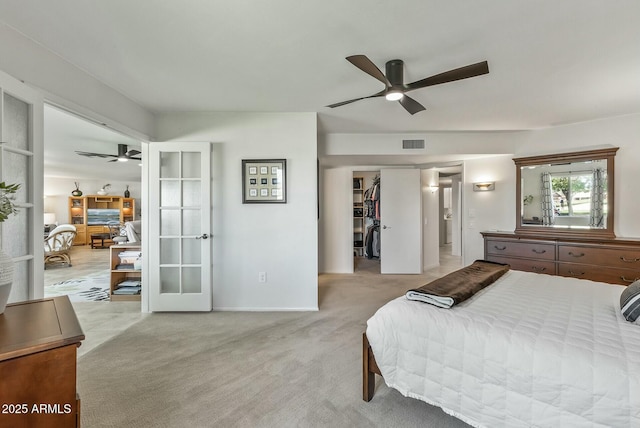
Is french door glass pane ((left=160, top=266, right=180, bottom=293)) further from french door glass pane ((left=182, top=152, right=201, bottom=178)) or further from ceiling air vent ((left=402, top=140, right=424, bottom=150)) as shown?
ceiling air vent ((left=402, top=140, right=424, bottom=150))

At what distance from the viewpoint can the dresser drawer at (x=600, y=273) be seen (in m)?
3.17

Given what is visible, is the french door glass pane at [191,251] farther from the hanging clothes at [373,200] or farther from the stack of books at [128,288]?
the hanging clothes at [373,200]

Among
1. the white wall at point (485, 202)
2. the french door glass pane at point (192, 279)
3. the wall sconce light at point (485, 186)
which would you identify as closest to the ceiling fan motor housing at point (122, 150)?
the french door glass pane at point (192, 279)

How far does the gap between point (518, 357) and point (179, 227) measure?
3.44 meters

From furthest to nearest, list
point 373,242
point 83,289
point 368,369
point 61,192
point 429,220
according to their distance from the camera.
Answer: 1. point 61,192
2. point 373,242
3. point 429,220
4. point 83,289
5. point 368,369

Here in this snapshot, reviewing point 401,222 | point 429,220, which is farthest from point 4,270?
point 429,220

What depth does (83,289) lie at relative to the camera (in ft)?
14.7

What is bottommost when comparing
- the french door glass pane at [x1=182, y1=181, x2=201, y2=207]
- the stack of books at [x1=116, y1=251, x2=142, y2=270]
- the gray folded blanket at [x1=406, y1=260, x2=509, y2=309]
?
the stack of books at [x1=116, y1=251, x2=142, y2=270]

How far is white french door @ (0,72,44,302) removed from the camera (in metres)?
1.73

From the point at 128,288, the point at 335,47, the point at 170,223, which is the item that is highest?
the point at 335,47

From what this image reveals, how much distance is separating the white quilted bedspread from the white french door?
2298 mm

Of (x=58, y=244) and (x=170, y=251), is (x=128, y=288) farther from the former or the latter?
(x=58, y=244)

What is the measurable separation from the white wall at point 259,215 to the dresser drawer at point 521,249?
2730 millimetres

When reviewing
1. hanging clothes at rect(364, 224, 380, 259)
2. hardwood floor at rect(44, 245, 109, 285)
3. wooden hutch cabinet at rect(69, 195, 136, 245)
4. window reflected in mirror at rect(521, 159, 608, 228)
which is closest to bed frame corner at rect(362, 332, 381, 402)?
window reflected in mirror at rect(521, 159, 608, 228)
